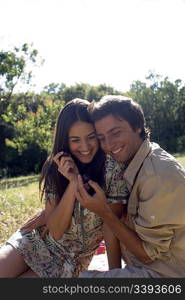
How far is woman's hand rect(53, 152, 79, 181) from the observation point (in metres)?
3.33

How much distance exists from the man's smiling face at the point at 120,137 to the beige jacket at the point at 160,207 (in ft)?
0.38

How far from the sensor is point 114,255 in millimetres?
3137

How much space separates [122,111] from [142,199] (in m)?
0.61

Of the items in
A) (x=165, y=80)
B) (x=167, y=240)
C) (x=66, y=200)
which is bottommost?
(x=167, y=240)

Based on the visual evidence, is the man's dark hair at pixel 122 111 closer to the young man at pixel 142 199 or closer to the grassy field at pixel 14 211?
the young man at pixel 142 199

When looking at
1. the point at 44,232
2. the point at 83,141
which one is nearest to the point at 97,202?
the point at 83,141

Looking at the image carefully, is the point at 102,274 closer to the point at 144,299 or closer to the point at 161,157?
the point at 144,299

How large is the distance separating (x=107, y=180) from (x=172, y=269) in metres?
0.88

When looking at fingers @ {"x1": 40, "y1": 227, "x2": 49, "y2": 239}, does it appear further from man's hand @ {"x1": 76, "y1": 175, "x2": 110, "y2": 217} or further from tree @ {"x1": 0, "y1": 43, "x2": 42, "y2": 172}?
tree @ {"x1": 0, "y1": 43, "x2": 42, "y2": 172}

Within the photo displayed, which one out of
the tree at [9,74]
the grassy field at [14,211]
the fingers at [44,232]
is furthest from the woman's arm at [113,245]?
the tree at [9,74]

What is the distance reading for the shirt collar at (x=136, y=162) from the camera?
2844 mm

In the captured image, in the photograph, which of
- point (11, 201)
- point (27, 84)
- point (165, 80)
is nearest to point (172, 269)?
point (11, 201)

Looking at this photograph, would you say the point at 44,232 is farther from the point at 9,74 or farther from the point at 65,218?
the point at 9,74

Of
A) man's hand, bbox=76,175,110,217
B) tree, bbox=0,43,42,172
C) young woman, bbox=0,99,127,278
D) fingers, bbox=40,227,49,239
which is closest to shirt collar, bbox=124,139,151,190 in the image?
man's hand, bbox=76,175,110,217
